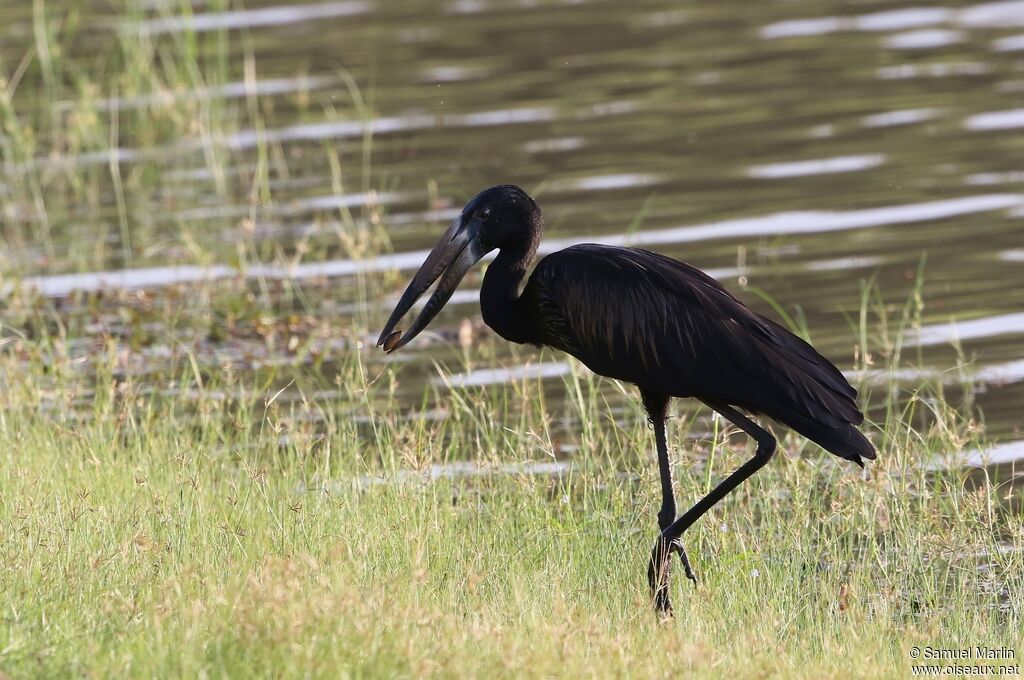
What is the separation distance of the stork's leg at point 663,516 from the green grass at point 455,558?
0.11m

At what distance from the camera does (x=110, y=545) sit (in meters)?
5.39

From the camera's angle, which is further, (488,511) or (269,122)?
(269,122)

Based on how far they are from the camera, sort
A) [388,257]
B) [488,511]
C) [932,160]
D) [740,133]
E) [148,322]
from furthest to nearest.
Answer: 1. [740,133]
2. [932,160]
3. [388,257]
4. [148,322]
5. [488,511]

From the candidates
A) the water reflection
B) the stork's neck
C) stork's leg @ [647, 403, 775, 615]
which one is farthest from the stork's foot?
the water reflection

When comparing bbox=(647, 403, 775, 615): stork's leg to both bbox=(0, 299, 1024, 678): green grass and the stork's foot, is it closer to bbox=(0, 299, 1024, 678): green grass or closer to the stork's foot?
the stork's foot

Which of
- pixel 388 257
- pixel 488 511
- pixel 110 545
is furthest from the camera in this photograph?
pixel 388 257

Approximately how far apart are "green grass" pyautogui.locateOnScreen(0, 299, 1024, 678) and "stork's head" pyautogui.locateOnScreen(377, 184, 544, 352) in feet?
1.98

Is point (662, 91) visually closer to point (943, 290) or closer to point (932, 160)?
point (932, 160)

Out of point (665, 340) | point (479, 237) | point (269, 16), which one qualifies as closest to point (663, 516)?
point (665, 340)

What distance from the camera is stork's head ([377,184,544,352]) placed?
20.6 feet

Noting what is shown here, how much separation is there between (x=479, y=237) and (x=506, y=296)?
0.96 feet

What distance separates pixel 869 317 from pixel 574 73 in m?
6.15

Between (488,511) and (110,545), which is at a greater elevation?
(110,545)

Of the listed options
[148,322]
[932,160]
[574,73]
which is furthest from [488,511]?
[574,73]
